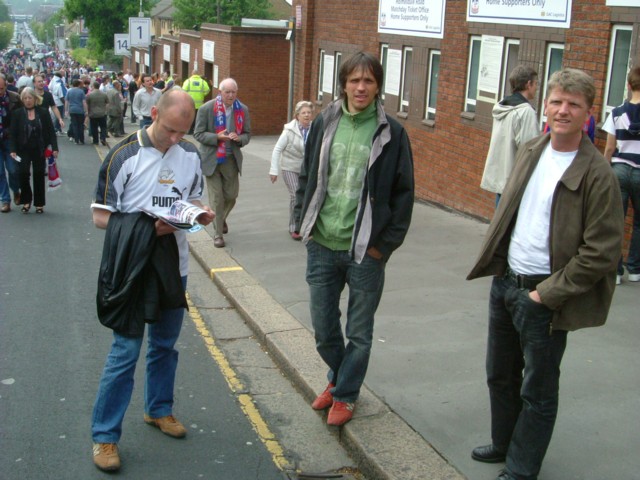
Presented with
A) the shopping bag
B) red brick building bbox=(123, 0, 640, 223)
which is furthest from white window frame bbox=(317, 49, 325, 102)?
the shopping bag

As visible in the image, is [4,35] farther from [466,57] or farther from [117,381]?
[117,381]

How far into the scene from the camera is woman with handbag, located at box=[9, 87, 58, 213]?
476 inches

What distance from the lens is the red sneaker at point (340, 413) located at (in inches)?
193

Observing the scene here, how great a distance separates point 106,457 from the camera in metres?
4.46

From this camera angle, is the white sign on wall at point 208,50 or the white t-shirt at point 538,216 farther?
the white sign on wall at point 208,50

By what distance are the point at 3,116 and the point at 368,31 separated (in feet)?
21.9

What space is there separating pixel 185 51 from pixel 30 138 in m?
23.1

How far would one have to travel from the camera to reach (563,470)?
4.26 meters

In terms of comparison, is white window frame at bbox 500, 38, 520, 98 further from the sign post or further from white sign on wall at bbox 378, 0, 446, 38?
the sign post

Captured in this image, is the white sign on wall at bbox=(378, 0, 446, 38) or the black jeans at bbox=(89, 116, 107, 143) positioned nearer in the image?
the white sign on wall at bbox=(378, 0, 446, 38)

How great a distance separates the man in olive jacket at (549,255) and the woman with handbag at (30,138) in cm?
930

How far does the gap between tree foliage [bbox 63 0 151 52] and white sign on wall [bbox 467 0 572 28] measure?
61.8 meters

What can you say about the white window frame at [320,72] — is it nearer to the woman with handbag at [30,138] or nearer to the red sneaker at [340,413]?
the woman with handbag at [30,138]

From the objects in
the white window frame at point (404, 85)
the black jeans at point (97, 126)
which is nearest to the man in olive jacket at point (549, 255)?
the white window frame at point (404, 85)
